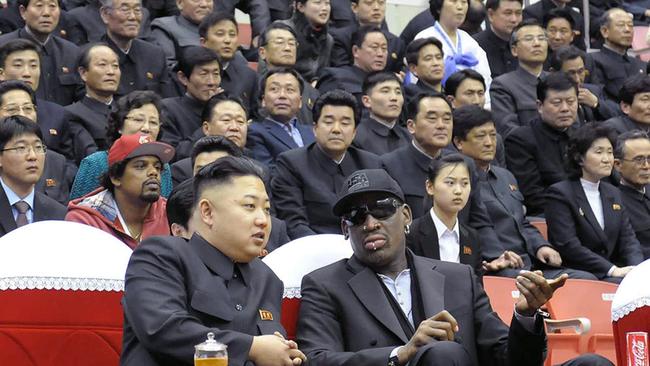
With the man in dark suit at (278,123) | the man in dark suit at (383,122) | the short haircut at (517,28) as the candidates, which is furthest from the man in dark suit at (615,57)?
the man in dark suit at (278,123)

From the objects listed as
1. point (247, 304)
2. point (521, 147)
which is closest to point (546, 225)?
point (521, 147)

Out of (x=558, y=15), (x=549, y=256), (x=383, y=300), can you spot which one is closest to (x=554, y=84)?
(x=549, y=256)

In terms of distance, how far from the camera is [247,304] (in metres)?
4.30

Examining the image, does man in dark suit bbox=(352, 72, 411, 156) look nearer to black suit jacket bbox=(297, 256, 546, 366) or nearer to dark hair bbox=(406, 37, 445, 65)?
dark hair bbox=(406, 37, 445, 65)

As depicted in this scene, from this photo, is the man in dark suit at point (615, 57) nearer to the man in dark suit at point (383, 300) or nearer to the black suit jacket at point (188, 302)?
the man in dark suit at point (383, 300)

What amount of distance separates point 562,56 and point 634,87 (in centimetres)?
84

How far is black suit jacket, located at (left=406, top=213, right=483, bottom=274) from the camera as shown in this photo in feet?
22.5

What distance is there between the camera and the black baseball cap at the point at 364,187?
4.90m

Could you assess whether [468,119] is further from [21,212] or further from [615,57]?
[615,57]

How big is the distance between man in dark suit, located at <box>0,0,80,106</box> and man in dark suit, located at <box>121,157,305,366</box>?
4.54 meters

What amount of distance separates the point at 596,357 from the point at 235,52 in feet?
18.0

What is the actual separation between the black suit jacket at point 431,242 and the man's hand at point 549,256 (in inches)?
42.5

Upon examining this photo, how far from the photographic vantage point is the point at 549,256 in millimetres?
8062

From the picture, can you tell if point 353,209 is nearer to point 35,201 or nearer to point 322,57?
point 35,201
